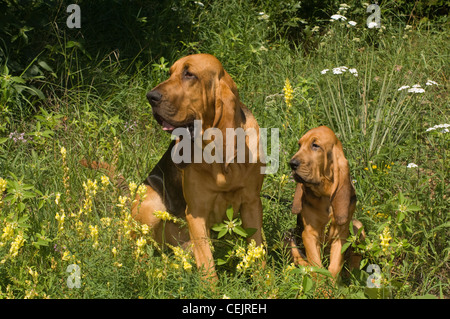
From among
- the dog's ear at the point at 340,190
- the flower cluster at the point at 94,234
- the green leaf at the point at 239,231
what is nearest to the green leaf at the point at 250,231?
the green leaf at the point at 239,231

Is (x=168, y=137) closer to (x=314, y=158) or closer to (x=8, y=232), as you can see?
(x=314, y=158)

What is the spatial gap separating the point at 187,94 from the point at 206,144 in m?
0.35

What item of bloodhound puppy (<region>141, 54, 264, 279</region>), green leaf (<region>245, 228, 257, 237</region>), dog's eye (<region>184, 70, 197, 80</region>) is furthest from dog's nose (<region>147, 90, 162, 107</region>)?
green leaf (<region>245, 228, 257, 237</region>)

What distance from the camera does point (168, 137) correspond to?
19.3 feet

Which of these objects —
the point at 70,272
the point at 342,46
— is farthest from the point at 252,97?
the point at 70,272

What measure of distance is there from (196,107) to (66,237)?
3.64ft

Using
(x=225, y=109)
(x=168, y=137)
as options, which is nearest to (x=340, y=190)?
(x=225, y=109)

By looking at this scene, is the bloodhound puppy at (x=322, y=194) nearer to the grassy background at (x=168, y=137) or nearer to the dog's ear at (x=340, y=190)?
the dog's ear at (x=340, y=190)

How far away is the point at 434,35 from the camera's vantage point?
769cm

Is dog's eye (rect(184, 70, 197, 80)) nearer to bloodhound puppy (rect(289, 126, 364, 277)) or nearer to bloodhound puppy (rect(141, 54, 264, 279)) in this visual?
bloodhound puppy (rect(141, 54, 264, 279))

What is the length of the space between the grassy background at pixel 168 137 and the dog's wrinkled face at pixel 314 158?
0.37 metres

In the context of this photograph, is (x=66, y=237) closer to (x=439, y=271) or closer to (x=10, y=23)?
(x=439, y=271)

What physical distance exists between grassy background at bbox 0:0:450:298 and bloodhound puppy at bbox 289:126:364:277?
18 cm

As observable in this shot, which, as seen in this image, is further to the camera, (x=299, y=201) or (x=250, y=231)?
(x=299, y=201)
